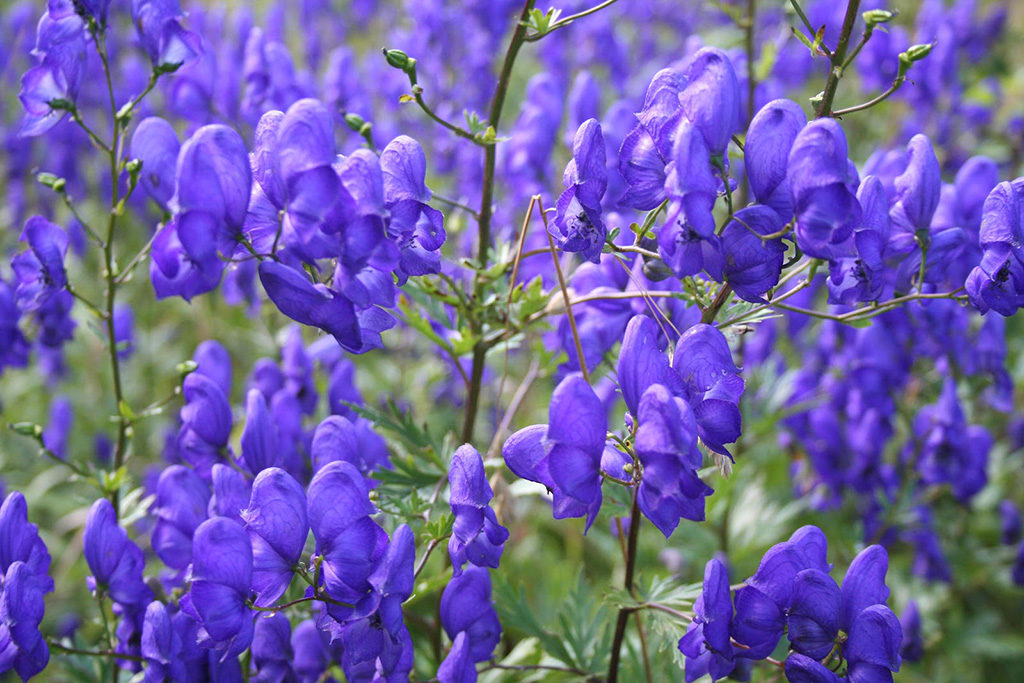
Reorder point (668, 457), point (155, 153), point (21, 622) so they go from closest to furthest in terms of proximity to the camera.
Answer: point (668, 457) < point (21, 622) < point (155, 153)

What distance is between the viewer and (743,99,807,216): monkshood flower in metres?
1.34

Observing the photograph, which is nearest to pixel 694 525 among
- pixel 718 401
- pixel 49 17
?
pixel 718 401

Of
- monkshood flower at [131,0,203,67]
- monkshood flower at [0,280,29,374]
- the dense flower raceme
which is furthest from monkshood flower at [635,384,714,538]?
monkshood flower at [0,280,29,374]

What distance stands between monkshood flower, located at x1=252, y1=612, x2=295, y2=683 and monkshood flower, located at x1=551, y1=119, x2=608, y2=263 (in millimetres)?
848

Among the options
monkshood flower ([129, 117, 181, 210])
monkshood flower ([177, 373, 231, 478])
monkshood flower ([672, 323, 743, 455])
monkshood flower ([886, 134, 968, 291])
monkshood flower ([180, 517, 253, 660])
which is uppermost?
monkshood flower ([129, 117, 181, 210])

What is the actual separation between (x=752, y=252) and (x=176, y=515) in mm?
1189

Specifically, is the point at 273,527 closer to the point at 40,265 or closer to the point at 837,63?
the point at 40,265

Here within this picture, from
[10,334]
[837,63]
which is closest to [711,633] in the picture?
[837,63]

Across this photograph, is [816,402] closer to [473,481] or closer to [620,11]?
[473,481]

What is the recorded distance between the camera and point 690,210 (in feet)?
4.11

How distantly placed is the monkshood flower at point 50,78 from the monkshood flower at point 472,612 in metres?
1.23

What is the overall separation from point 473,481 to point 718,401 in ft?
1.26

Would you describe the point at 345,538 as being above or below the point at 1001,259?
below

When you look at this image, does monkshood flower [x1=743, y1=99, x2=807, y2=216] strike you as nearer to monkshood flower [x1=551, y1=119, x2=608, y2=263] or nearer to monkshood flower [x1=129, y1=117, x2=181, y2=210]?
monkshood flower [x1=551, y1=119, x2=608, y2=263]
